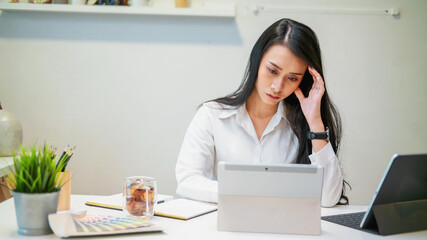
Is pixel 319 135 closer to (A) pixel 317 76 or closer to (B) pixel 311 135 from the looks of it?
(B) pixel 311 135

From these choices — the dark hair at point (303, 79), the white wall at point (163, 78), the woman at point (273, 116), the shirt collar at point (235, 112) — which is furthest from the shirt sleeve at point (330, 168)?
the white wall at point (163, 78)

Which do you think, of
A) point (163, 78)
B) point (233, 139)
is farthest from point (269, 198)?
point (163, 78)

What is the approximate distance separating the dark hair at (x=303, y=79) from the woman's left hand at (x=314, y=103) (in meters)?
0.04

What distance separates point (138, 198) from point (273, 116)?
951 mm

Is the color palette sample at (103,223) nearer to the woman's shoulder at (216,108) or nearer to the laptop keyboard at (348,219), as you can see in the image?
the laptop keyboard at (348,219)

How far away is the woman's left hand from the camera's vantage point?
201cm

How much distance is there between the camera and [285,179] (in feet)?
4.16

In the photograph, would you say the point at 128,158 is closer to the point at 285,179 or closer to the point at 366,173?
the point at 366,173

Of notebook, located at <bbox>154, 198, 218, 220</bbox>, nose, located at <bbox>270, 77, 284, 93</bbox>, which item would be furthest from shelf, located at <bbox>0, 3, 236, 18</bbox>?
notebook, located at <bbox>154, 198, 218, 220</bbox>

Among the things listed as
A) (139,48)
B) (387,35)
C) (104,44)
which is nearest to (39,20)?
(104,44)

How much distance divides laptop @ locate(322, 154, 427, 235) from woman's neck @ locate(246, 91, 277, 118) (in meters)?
0.81

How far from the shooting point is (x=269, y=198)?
1.27m

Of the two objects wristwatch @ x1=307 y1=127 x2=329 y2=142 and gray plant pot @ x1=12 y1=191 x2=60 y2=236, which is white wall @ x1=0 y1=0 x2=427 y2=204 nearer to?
wristwatch @ x1=307 y1=127 x2=329 y2=142

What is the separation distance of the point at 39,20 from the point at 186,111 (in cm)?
110
